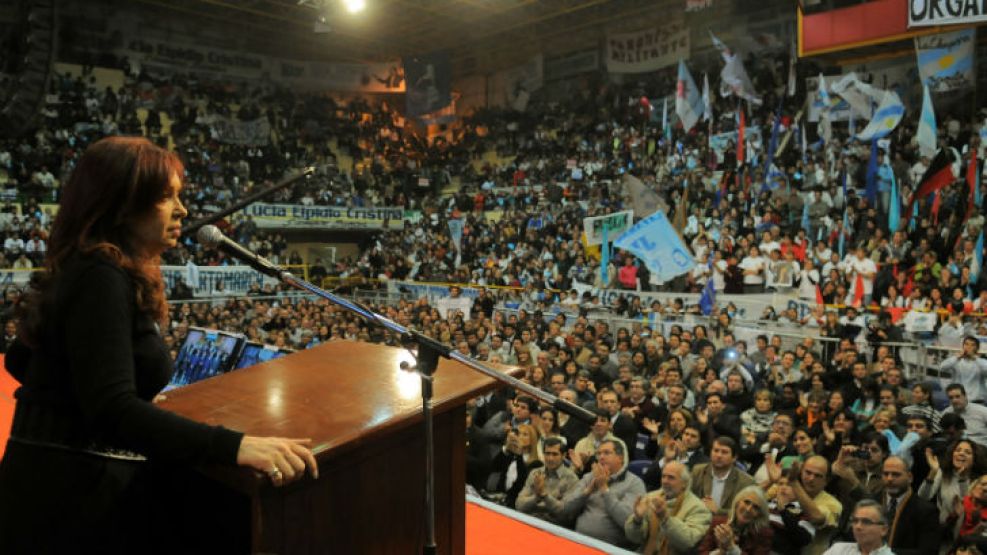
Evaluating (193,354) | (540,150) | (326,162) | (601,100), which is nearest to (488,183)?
(540,150)

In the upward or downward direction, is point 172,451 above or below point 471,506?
above

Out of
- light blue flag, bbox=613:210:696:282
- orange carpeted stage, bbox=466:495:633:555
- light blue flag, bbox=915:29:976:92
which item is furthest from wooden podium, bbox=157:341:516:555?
→ light blue flag, bbox=915:29:976:92

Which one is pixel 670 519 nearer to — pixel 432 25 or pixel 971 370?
pixel 971 370

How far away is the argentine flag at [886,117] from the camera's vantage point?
34.9ft

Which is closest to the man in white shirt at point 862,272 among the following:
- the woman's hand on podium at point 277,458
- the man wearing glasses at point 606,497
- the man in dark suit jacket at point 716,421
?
the man in dark suit jacket at point 716,421

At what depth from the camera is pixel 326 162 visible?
76.8ft

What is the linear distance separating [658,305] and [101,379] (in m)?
9.09

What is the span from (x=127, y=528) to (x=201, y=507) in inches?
7.0

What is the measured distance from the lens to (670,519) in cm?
412

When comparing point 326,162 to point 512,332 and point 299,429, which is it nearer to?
point 512,332

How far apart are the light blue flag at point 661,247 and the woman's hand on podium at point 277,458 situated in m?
7.61

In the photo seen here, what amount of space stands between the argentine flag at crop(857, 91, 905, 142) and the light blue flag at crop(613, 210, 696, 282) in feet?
15.6

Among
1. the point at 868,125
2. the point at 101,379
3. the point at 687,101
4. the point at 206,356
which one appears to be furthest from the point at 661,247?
the point at 101,379

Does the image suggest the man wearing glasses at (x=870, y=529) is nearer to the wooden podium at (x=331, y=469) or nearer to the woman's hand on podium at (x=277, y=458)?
the wooden podium at (x=331, y=469)
